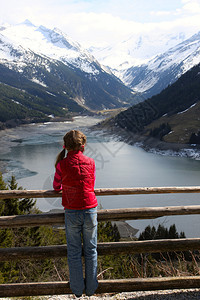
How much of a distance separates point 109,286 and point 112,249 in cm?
63

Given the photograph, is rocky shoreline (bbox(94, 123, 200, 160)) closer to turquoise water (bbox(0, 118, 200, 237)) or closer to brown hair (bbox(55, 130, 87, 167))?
turquoise water (bbox(0, 118, 200, 237))

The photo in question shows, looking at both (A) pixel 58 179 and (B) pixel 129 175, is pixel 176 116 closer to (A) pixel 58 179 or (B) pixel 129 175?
(B) pixel 129 175

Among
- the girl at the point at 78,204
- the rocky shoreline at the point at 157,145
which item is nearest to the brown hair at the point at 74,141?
the girl at the point at 78,204

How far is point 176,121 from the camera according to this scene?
106312 mm

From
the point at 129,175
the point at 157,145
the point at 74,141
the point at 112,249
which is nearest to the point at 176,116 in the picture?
the point at 157,145

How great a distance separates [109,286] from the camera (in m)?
4.50

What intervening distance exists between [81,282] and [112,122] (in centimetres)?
11988

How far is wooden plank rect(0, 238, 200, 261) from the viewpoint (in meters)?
4.36

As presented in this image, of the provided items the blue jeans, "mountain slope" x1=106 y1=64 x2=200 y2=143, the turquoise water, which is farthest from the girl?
"mountain slope" x1=106 y1=64 x2=200 y2=143

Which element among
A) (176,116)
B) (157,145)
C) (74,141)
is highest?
(176,116)

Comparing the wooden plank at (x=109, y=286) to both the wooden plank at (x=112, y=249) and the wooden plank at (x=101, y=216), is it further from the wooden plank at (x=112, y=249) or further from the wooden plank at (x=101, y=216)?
the wooden plank at (x=101, y=216)

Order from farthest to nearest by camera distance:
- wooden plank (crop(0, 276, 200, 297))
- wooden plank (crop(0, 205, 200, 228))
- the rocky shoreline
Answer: the rocky shoreline
wooden plank (crop(0, 276, 200, 297))
wooden plank (crop(0, 205, 200, 228))

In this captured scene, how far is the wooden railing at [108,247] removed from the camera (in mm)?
4348

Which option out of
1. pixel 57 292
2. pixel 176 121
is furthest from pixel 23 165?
pixel 176 121
